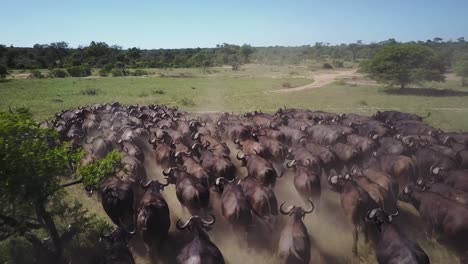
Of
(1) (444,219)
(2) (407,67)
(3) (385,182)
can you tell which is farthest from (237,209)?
(2) (407,67)

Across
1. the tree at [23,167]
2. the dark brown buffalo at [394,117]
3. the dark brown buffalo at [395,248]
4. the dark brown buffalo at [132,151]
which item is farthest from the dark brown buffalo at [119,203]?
the dark brown buffalo at [394,117]

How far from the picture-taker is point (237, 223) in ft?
33.0

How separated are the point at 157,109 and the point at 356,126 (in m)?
12.9

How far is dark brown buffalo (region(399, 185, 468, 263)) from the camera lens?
30.5 feet

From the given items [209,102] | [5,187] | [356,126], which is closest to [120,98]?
[209,102]

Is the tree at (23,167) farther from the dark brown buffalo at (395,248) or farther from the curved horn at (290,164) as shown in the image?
the curved horn at (290,164)

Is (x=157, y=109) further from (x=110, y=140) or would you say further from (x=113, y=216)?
(x=113, y=216)

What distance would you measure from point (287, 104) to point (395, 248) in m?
26.7

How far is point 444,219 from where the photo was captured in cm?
968

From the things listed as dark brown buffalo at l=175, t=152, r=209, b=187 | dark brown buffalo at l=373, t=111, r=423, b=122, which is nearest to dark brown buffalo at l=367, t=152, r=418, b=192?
dark brown buffalo at l=175, t=152, r=209, b=187

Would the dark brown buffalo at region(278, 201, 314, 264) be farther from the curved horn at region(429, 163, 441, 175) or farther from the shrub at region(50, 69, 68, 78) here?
the shrub at region(50, 69, 68, 78)

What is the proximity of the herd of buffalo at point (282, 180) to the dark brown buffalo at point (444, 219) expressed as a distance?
3 centimetres

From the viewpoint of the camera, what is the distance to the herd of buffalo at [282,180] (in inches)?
342

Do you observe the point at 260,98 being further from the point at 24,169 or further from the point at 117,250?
the point at 24,169
